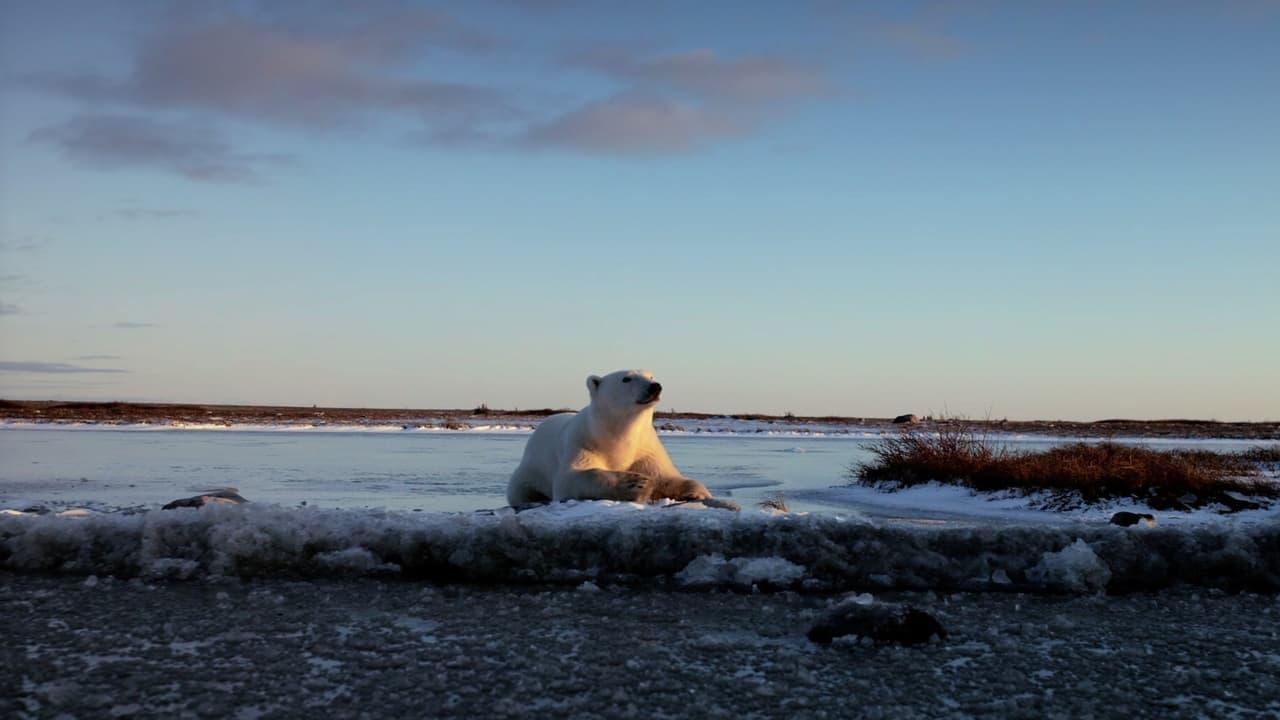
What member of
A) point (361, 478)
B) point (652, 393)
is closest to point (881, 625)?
point (652, 393)

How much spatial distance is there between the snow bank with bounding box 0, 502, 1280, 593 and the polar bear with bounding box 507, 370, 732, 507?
2938mm

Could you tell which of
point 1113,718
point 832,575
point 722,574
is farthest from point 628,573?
point 1113,718

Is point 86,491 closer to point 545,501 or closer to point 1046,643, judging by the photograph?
point 545,501

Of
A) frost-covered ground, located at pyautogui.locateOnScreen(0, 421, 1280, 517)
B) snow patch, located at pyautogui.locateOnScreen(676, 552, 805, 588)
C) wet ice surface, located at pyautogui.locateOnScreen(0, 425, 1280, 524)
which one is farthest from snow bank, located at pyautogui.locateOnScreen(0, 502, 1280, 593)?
wet ice surface, located at pyautogui.locateOnScreen(0, 425, 1280, 524)

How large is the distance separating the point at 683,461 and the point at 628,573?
1196 centimetres

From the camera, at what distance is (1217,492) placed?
346 inches

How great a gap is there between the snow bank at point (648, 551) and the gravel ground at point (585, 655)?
23 centimetres

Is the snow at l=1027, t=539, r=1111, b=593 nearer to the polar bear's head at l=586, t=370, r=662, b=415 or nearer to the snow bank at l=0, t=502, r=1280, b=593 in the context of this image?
the snow bank at l=0, t=502, r=1280, b=593

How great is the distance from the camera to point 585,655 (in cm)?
311

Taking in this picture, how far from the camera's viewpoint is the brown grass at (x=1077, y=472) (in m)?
8.91

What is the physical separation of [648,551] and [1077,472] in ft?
21.8

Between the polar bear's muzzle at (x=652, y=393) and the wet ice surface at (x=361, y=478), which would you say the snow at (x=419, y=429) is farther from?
the polar bear's muzzle at (x=652, y=393)

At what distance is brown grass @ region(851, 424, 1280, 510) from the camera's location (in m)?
8.91

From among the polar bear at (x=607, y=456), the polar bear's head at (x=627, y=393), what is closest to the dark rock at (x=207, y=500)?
the polar bear at (x=607, y=456)
